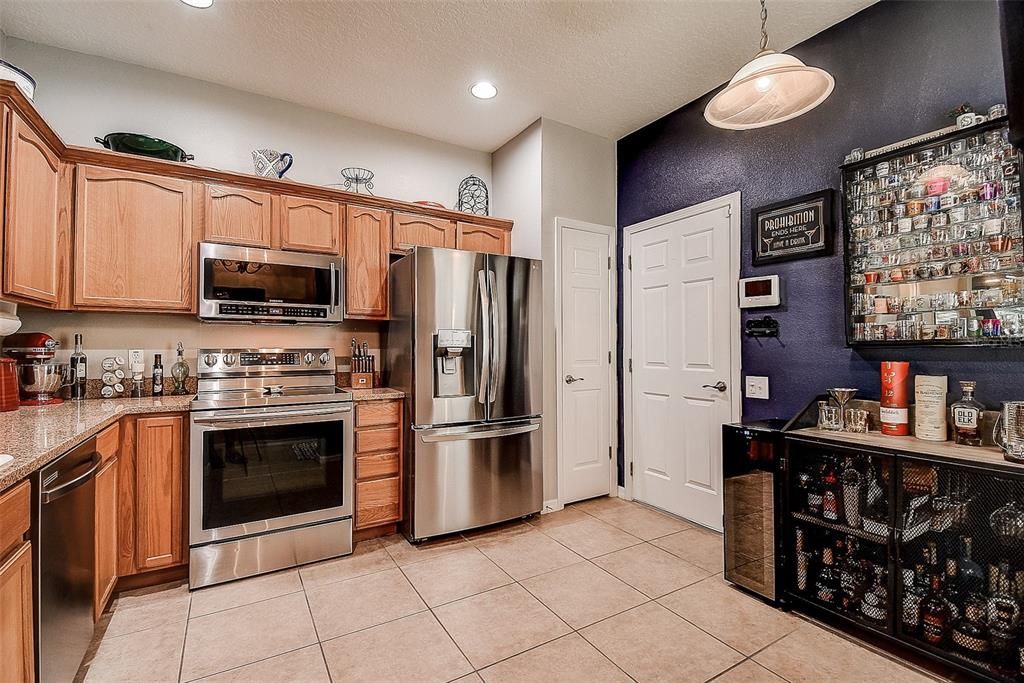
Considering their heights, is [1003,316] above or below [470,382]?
above

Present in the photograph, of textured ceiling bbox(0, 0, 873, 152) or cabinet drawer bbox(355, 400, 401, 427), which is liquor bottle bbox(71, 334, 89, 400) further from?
textured ceiling bbox(0, 0, 873, 152)

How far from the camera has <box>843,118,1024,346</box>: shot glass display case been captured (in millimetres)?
1935

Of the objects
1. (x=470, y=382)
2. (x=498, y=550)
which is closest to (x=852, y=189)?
(x=470, y=382)

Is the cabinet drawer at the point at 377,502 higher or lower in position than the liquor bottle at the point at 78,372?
lower

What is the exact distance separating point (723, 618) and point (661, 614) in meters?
0.27

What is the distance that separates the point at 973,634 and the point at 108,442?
3585 mm

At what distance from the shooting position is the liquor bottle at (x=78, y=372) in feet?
8.70

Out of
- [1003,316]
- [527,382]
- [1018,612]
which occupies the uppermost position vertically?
[1003,316]

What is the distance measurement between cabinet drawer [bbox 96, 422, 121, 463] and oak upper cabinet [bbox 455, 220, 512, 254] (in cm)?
231

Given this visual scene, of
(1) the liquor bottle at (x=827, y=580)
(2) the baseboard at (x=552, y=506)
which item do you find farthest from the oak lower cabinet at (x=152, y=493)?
(1) the liquor bottle at (x=827, y=580)

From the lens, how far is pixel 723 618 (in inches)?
86.0

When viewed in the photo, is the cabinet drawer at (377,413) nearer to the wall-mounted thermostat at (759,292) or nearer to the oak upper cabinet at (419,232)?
the oak upper cabinet at (419,232)

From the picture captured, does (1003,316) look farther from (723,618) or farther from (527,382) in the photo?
(527,382)

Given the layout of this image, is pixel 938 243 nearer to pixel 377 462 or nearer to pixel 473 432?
pixel 473 432
